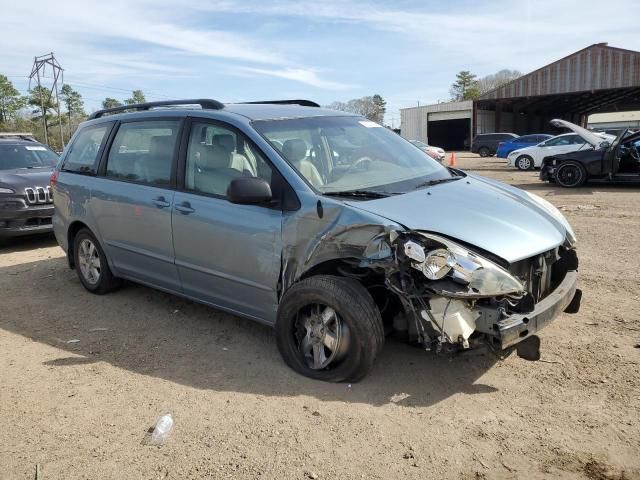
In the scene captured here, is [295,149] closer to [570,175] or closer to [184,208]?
[184,208]

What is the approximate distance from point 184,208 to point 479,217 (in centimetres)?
230

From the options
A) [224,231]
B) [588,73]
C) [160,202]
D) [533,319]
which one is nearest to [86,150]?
[160,202]

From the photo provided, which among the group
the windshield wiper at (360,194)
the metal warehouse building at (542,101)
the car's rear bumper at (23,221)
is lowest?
the car's rear bumper at (23,221)

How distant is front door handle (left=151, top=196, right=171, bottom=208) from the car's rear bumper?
A: 15.0ft

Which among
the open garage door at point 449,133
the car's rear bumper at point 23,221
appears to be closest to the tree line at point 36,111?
the open garage door at point 449,133

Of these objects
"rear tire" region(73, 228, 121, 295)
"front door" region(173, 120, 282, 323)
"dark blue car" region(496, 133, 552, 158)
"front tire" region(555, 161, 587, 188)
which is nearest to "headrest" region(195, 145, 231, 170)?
"front door" region(173, 120, 282, 323)

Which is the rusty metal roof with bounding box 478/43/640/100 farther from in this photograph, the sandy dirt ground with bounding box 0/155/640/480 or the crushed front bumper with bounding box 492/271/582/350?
the crushed front bumper with bounding box 492/271/582/350

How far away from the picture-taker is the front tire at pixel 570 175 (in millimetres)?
13906

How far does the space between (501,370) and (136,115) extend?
13.0 ft

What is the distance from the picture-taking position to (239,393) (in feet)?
11.8

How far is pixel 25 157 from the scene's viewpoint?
945 cm

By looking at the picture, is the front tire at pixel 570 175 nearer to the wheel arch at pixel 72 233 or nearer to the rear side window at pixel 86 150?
the rear side window at pixel 86 150

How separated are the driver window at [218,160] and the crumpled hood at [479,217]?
916 mm

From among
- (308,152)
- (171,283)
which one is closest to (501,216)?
(308,152)
